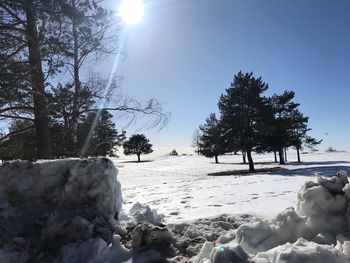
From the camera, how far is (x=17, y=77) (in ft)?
22.8

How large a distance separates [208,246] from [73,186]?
1.99 m

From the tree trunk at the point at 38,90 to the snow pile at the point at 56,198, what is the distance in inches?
163

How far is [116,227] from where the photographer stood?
13.1 feet

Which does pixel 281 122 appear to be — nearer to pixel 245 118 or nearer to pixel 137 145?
pixel 245 118

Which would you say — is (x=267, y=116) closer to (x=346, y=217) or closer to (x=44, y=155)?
(x=44, y=155)

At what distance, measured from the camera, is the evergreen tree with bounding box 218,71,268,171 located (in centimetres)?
2559

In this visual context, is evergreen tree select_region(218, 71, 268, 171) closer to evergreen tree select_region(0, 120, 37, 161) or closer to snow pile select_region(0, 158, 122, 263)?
evergreen tree select_region(0, 120, 37, 161)

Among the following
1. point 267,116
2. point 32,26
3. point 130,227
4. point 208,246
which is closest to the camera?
point 208,246

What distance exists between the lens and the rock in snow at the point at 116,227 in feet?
8.64

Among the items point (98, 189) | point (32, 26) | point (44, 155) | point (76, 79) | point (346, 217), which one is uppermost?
point (32, 26)

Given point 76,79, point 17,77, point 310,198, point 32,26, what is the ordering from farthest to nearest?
point 76,79 → point 32,26 → point 17,77 → point 310,198

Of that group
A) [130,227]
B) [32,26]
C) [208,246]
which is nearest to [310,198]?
[208,246]

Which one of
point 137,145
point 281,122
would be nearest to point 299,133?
point 281,122

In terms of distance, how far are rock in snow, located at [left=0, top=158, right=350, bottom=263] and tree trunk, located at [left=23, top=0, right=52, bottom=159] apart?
4.29 m
